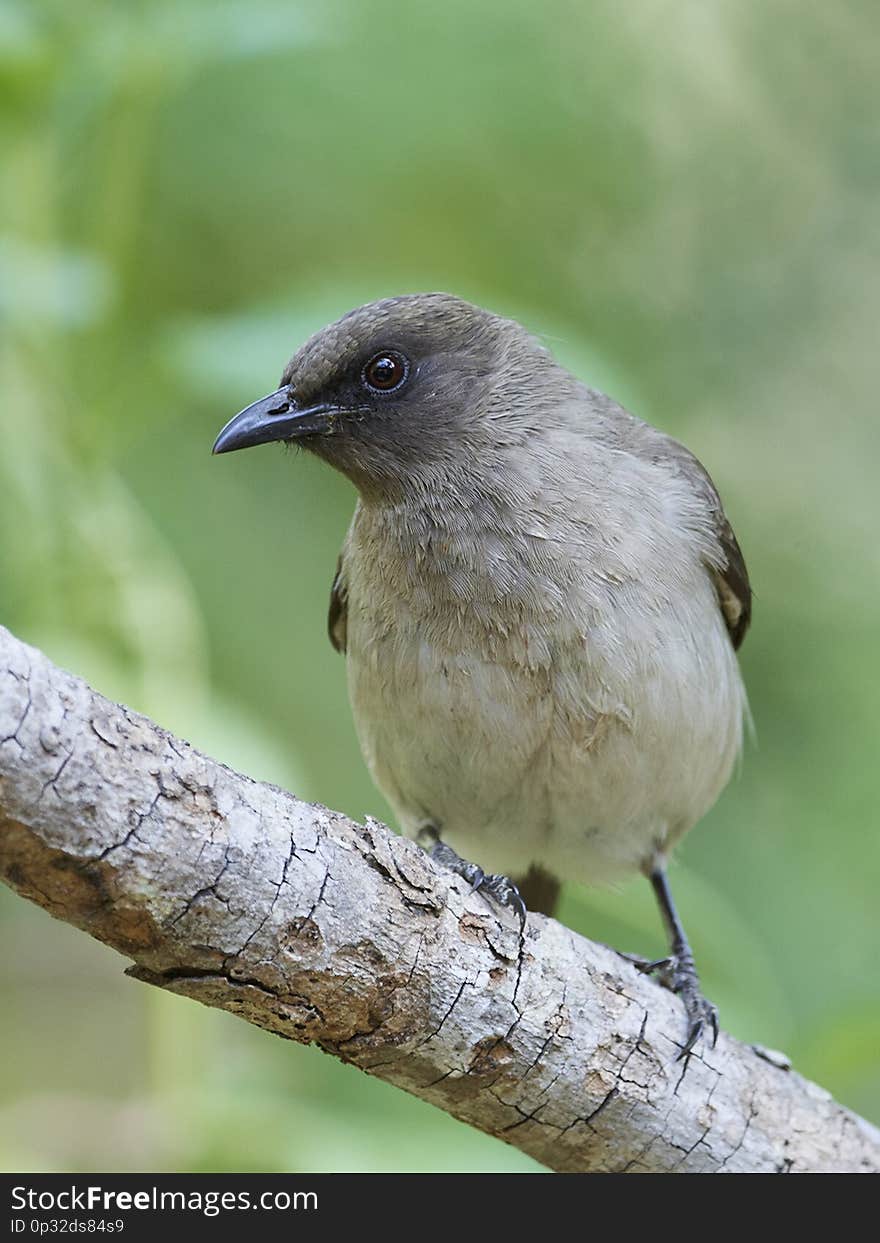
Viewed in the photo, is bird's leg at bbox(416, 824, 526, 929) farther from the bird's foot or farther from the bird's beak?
the bird's beak

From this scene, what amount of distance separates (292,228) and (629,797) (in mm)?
3739

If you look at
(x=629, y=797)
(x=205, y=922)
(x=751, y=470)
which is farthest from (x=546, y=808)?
(x=751, y=470)

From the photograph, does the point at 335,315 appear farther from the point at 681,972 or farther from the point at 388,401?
the point at 681,972

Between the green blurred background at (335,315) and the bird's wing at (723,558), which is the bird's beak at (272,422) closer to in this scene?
the green blurred background at (335,315)

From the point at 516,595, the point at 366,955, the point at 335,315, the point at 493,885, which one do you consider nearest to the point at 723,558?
→ the point at 516,595

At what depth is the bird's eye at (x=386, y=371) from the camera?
4.81 m

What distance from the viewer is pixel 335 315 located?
14.6ft

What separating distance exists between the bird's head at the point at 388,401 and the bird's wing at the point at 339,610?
0.56 meters

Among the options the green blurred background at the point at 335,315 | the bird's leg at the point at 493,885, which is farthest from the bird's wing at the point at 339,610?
the bird's leg at the point at 493,885

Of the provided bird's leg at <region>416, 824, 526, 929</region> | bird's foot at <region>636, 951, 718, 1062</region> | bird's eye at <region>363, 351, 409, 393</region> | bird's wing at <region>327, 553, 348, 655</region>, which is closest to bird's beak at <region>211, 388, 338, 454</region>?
bird's eye at <region>363, 351, 409, 393</region>

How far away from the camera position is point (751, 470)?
25.1 feet

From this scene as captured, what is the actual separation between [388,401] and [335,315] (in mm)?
455

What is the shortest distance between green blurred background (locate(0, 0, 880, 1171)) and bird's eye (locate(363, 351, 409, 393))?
25cm
